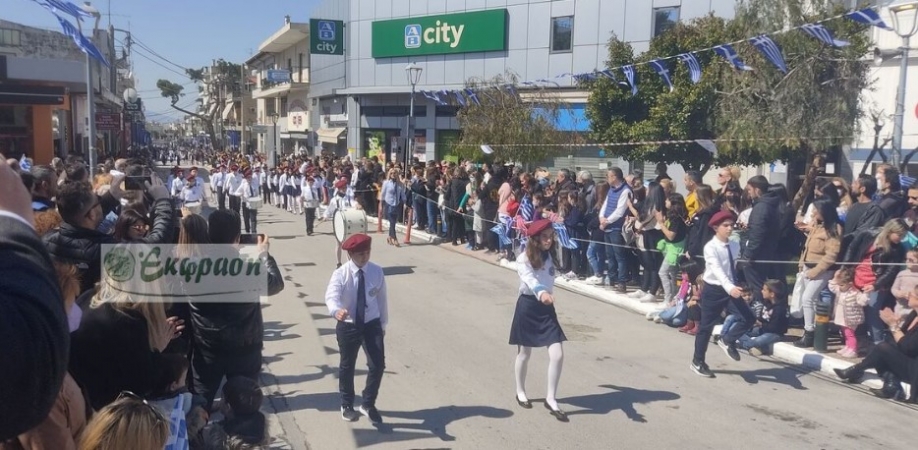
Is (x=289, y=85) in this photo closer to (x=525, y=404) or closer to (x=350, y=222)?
(x=350, y=222)

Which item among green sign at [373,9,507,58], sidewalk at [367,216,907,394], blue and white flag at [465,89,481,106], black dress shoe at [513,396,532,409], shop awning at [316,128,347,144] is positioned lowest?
black dress shoe at [513,396,532,409]

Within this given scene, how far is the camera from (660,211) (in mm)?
10945

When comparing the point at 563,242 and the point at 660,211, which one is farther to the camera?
the point at 563,242

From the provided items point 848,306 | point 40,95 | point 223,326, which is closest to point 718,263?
point 848,306

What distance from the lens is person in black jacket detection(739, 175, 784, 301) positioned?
30.4 ft

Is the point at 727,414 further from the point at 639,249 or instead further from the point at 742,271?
the point at 639,249

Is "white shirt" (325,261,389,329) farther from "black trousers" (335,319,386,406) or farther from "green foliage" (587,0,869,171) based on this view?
"green foliage" (587,0,869,171)

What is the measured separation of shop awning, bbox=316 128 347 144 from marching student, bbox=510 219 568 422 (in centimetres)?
3470

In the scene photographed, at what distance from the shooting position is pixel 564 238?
1311 centimetres

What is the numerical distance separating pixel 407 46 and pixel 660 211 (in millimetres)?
25250

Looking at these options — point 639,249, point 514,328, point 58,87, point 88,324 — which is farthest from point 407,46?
point 88,324

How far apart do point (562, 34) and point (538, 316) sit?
2371cm

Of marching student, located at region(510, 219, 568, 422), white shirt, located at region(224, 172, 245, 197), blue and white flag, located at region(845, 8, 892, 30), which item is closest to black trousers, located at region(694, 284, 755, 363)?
marching student, located at region(510, 219, 568, 422)

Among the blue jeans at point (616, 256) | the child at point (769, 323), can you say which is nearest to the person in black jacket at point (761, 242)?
the child at point (769, 323)
